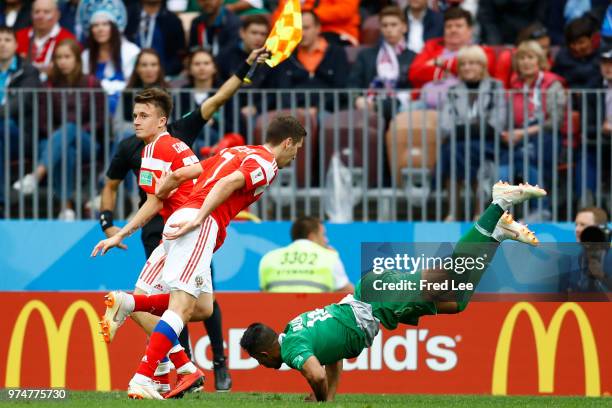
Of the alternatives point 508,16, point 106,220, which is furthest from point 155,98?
point 508,16

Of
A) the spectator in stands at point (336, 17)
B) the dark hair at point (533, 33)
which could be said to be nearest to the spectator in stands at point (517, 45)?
the dark hair at point (533, 33)

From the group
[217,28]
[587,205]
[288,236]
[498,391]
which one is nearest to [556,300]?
[498,391]

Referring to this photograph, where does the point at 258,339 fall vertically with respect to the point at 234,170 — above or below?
below

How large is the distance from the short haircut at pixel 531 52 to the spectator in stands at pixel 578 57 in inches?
14.3

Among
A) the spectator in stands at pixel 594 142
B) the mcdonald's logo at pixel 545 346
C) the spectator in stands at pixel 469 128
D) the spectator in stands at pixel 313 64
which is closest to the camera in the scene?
the mcdonald's logo at pixel 545 346

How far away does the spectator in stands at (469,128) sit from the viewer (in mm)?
15336

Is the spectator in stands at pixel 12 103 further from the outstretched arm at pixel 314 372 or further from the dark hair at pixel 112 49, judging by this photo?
the outstretched arm at pixel 314 372

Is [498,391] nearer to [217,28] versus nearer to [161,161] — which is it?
[161,161]

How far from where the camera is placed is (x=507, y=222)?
10711mm

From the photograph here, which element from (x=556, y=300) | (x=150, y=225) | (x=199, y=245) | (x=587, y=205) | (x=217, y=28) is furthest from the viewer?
(x=217, y=28)

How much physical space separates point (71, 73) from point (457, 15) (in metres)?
4.18

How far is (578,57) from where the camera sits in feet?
54.5

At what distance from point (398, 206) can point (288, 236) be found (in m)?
1.15

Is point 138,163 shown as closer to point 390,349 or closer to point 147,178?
point 147,178
